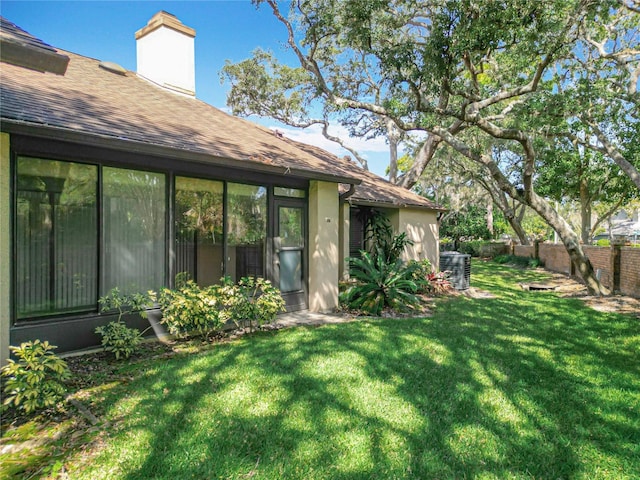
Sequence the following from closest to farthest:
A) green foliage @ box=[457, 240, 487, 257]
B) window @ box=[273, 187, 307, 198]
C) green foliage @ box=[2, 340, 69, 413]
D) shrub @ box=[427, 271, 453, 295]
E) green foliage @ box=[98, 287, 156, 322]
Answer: green foliage @ box=[2, 340, 69, 413], green foliage @ box=[98, 287, 156, 322], window @ box=[273, 187, 307, 198], shrub @ box=[427, 271, 453, 295], green foliage @ box=[457, 240, 487, 257]

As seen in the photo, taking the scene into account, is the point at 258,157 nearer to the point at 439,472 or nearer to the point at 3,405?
the point at 3,405

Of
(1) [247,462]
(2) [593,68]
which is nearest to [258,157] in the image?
(1) [247,462]

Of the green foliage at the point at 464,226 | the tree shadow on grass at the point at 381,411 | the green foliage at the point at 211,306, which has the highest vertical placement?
the green foliage at the point at 464,226

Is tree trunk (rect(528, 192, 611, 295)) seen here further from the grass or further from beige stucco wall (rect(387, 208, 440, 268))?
the grass

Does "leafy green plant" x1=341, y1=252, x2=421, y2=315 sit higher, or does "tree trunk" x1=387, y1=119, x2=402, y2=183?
"tree trunk" x1=387, y1=119, x2=402, y2=183

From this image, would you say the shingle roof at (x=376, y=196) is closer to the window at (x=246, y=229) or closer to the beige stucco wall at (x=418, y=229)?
the beige stucco wall at (x=418, y=229)

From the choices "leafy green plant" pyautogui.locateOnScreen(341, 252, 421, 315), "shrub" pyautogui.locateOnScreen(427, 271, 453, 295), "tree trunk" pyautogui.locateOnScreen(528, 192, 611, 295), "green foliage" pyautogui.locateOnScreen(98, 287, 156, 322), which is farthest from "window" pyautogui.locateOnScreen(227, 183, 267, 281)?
"tree trunk" pyautogui.locateOnScreen(528, 192, 611, 295)

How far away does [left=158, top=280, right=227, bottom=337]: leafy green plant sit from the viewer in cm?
567

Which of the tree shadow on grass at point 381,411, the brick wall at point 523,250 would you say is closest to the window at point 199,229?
the tree shadow on grass at point 381,411

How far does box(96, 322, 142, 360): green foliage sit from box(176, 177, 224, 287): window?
54.0 inches

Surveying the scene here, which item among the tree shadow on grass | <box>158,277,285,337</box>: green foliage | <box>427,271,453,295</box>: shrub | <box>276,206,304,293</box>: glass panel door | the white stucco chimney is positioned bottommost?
the tree shadow on grass

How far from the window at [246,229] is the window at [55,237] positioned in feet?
7.41

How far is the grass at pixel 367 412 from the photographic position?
2.94 meters

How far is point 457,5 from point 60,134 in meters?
7.46
